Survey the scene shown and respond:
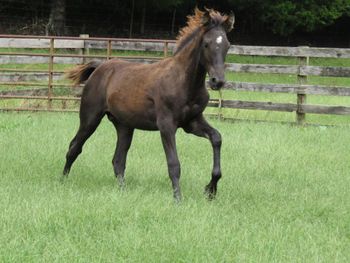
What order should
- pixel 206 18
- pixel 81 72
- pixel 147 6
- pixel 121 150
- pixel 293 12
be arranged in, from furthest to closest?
A: 1. pixel 293 12
2. pixel 147 6
3. pixel 81 72
4. pixel 121 150
5. pixel 206 18

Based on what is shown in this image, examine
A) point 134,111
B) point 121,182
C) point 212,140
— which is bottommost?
point 121,182

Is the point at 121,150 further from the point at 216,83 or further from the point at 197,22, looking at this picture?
the point at 216,83

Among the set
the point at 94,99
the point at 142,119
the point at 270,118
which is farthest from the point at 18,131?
the point at 270,118

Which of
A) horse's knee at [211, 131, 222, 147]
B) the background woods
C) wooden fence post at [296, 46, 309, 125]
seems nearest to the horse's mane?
horse's knee at [211, 131, 222, 147]

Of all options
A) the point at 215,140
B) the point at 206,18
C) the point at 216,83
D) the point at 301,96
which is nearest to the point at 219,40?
the point at 206,18

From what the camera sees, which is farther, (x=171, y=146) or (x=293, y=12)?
(x=293, y=12)

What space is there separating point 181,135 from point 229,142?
3.43ft

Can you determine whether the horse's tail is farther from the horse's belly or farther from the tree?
the tree

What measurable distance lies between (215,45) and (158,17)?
26342mm

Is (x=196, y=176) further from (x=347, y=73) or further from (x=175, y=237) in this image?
(x=347, y=73)

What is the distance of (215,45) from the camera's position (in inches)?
235

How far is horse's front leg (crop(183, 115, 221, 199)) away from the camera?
6379 millimetres

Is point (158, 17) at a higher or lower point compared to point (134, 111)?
lower

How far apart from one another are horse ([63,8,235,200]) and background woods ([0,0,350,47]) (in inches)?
775
